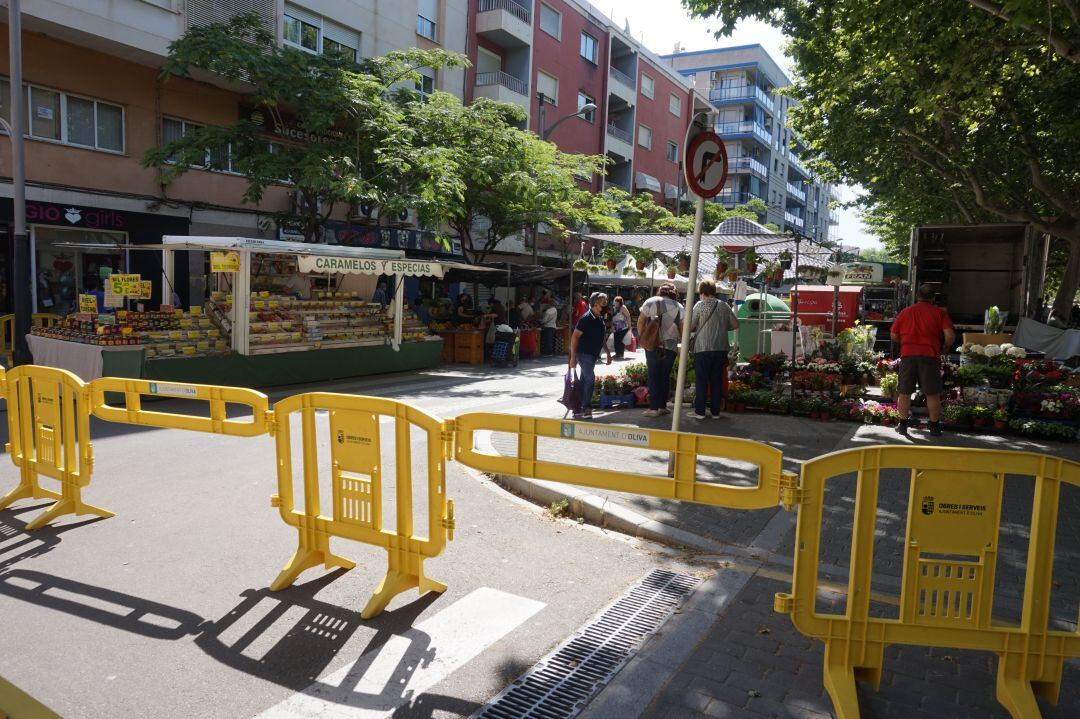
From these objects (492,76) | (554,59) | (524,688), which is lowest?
(524,688)

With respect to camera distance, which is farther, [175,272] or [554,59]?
[554,59]

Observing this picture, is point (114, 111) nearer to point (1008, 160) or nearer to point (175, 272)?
point (175, 272)

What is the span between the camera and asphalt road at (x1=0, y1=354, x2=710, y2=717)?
10.8 feet

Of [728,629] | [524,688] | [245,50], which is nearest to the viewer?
[524,688]

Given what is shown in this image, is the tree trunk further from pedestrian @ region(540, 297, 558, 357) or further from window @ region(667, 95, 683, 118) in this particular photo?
window @ region(667, 95, 683, 118)

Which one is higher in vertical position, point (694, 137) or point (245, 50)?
point (245, 50)

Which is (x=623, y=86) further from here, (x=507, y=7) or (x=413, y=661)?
(x=413, y=661)

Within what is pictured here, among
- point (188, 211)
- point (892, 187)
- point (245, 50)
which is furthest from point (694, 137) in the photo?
point (892, 187)

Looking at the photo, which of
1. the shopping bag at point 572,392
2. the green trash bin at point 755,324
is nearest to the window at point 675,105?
the green trash bin at point 755,324

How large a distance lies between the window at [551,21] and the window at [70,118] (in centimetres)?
1806

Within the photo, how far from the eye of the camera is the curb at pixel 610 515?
17.2 feet

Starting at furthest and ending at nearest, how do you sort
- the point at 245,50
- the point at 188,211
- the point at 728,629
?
the point at 188,211
the point at 245,50
the point at 728,629

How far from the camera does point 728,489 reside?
366 cm

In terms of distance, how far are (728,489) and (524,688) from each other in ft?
4.43
